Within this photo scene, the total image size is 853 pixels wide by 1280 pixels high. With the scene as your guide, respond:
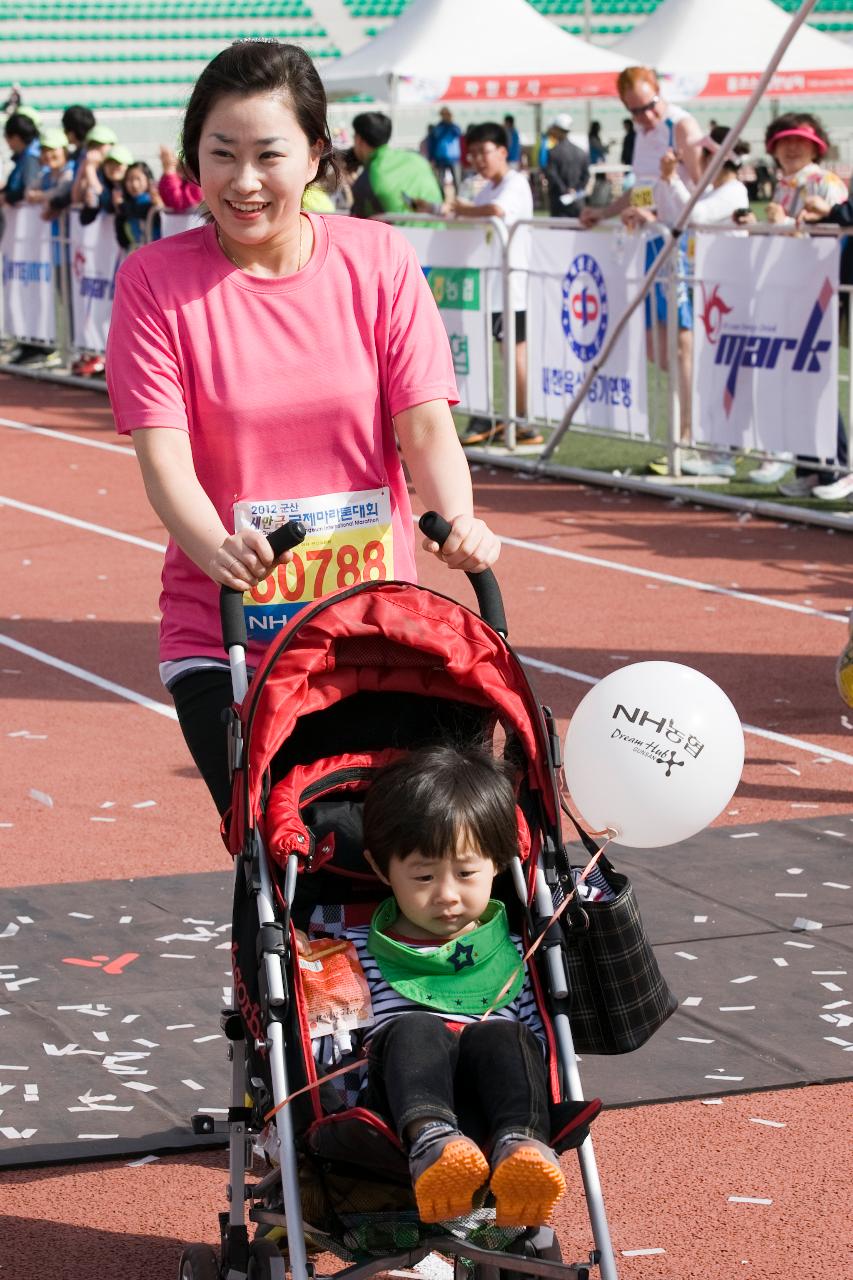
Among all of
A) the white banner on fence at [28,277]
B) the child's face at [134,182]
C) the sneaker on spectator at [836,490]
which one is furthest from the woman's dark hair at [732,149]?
the white banner on fence at [28,277]

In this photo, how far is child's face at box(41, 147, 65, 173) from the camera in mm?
20297

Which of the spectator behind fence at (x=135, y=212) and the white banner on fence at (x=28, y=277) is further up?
the spectator behind fence at (x=135, y=212)

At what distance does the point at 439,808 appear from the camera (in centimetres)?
334

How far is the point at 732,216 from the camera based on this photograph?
13750mm

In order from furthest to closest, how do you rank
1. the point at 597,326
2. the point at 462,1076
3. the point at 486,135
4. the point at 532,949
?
the point at 486,135 < the point at 597,326 < the point at 532,949 < the point at 462,1076

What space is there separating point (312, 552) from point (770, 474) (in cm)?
980

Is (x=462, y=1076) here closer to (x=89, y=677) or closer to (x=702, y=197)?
(x=89, y=677)

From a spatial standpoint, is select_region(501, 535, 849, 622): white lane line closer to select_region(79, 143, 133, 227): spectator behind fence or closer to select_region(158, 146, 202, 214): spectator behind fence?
select_region(158, 146, 202, 214): spectator behind fence

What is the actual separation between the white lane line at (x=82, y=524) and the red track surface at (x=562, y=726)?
0.19ft

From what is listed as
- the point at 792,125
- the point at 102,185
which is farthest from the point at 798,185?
the point at 102,185

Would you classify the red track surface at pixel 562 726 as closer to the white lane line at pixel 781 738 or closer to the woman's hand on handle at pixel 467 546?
the white lane line at pixel 781 738

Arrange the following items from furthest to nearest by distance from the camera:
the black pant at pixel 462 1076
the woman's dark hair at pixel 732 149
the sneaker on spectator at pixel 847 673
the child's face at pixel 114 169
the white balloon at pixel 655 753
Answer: the child's face at pixel 114 169 < the woman's dark hair at pixel 732 149 < the sneaker on spectator at pixel 847 673 < the white balloon at pixel 655 753 < the black pant at pixel 462 1076

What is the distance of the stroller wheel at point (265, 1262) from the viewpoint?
3.32 metres

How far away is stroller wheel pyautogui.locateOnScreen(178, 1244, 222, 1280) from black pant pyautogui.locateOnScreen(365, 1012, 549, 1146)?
1.71 ft
